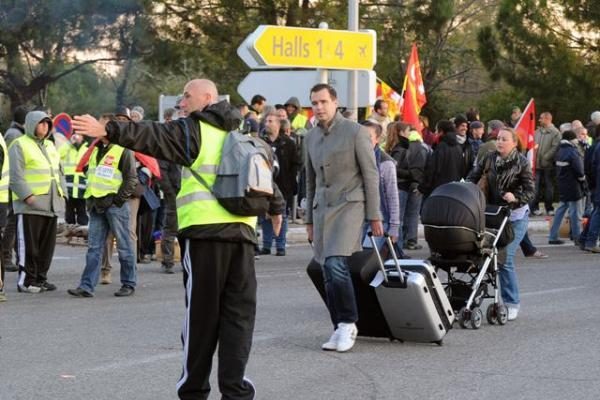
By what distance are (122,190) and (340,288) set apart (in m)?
3.93

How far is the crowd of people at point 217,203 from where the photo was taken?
6926 millimetres

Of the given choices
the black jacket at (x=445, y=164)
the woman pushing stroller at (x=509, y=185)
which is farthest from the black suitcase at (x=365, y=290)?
the black jacket at (x=445, y=164)

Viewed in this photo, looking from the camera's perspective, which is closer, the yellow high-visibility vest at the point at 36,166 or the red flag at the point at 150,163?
the yellow high-visibility vest at the point at 36,166

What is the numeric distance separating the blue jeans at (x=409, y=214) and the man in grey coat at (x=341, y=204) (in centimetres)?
863

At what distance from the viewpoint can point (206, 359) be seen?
22.8 ft

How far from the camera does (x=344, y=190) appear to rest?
9.38m

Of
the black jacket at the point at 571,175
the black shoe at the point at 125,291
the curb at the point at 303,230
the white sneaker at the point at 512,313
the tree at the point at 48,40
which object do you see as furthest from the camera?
the tree at the point at 48,40

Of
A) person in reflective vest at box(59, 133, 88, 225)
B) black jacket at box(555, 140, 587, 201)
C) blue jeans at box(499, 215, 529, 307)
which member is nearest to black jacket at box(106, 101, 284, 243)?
blue jeans at box(499, 215, 529, 307)

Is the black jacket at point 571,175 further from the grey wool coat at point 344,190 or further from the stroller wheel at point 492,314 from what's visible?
the grey wool coat at point 344,190

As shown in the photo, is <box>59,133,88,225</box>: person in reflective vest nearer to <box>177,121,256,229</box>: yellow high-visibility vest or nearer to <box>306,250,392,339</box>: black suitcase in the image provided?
<box>306,250,392,339</box>: black suitcase

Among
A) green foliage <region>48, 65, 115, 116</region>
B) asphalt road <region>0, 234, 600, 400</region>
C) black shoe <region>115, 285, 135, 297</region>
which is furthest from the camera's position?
green foliage <region>48, 65, 115, 116</region>

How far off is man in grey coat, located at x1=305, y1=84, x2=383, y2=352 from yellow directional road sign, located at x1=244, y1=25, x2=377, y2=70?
8106mm

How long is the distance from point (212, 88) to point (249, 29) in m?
21.6

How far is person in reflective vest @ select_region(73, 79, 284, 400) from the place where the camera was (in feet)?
22.7
